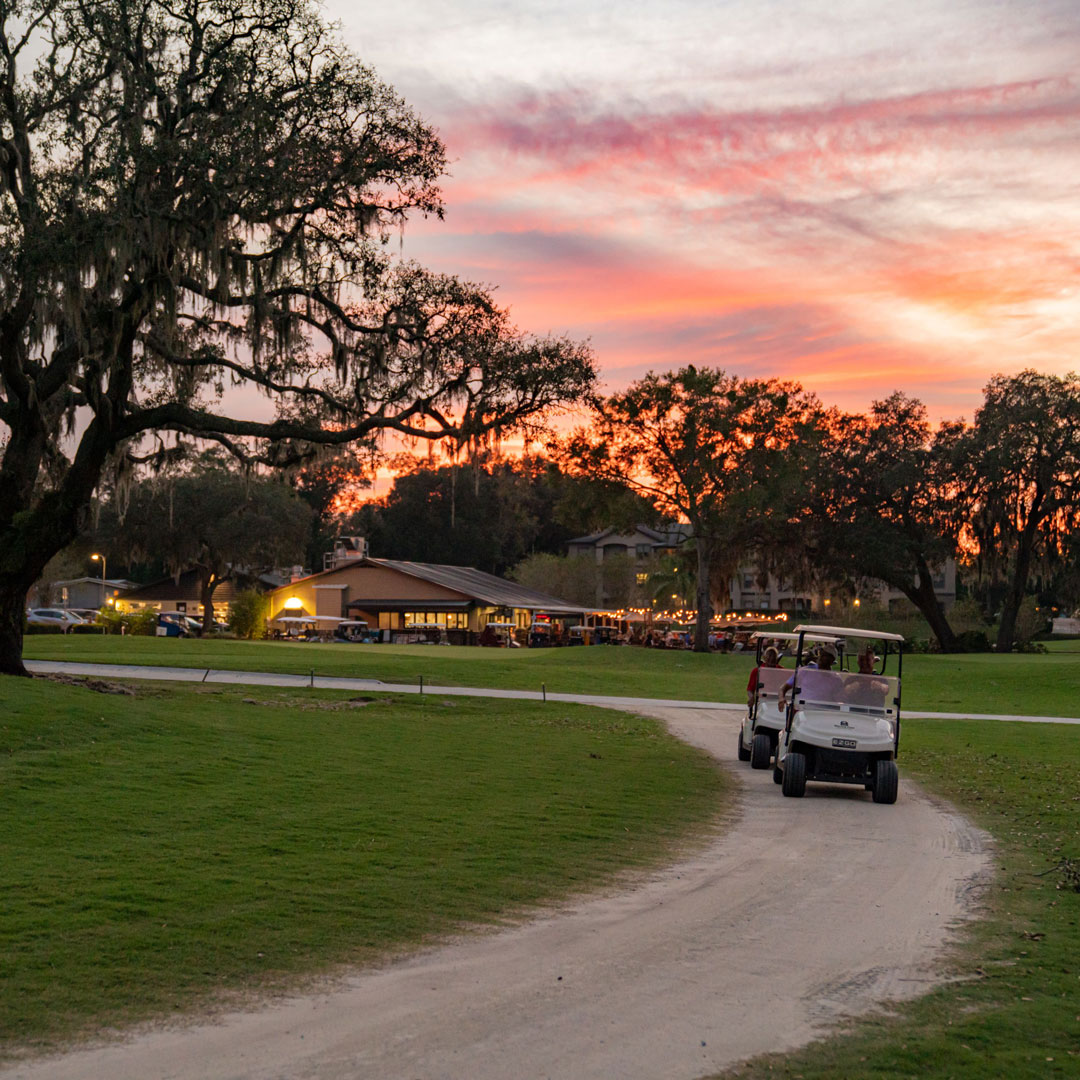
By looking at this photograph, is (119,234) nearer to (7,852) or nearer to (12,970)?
(7,852)

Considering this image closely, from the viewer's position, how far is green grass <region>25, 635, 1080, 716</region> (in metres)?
37.6

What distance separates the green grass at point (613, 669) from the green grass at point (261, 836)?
15.7 m

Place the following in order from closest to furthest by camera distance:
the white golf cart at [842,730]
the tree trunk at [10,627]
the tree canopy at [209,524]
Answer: the white golf cart at [842,730], the tree trunk at [10,627], the tree canopy at [209,524]

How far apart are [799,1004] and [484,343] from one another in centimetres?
2006

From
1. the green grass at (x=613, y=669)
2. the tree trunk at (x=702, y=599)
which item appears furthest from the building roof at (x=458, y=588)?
the green grass at (x=613, y=669)

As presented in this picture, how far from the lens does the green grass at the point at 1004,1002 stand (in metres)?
5.87

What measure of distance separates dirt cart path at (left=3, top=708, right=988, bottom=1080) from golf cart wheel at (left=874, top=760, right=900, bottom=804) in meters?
4.01

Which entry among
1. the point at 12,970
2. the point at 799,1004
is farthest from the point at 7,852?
the point at 799,1004

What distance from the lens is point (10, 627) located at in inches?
952

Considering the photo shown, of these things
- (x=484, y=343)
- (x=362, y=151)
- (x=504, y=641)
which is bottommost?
(x=504, y=641)

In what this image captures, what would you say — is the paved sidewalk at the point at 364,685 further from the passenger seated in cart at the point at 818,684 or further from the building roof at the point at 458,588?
the building roof at the point at 458,588

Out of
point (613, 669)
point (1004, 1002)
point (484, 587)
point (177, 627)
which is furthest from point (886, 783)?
point (484, 587)

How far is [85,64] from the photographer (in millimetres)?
23375

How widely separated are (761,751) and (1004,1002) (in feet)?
39.4
